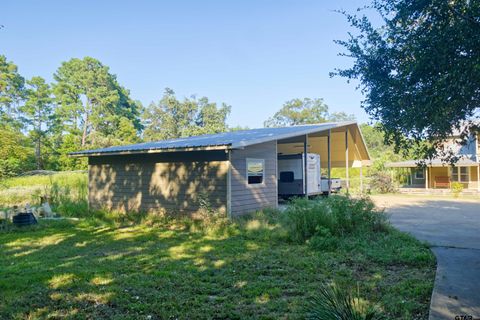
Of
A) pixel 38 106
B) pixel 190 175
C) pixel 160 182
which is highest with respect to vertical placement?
pixel 38 106

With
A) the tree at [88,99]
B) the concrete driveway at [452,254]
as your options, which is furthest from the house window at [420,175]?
the tree at [88,99]

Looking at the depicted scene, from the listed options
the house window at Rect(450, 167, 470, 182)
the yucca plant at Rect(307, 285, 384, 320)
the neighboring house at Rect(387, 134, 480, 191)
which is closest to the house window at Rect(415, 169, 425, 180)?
the neighboring house at Rect(387, 134, 480, 191)

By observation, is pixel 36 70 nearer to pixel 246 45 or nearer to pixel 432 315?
pixel 246 45

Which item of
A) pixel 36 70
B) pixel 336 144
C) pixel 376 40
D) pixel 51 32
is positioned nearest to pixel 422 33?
pixel 376 40

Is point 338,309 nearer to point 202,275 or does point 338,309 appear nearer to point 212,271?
point 202,275

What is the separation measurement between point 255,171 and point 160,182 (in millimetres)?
3413

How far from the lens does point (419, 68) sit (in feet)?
14.3

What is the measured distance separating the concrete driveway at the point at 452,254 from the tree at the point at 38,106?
40.1 m

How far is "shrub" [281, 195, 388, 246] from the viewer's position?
830cm

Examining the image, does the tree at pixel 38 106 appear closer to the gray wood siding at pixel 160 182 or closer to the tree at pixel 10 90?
the tree at pixel 10 90

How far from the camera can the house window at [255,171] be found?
1256cm

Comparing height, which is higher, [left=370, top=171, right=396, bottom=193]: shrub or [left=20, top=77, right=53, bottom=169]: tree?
[left=20, top=77, right=53, bottom=169]: tree

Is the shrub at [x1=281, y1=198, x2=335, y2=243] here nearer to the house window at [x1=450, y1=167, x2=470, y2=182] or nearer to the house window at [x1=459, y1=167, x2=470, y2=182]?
the house window at [x1=450, y1=167, x2=470, y2=182]

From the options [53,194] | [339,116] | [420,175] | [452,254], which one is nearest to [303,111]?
[339,116]
